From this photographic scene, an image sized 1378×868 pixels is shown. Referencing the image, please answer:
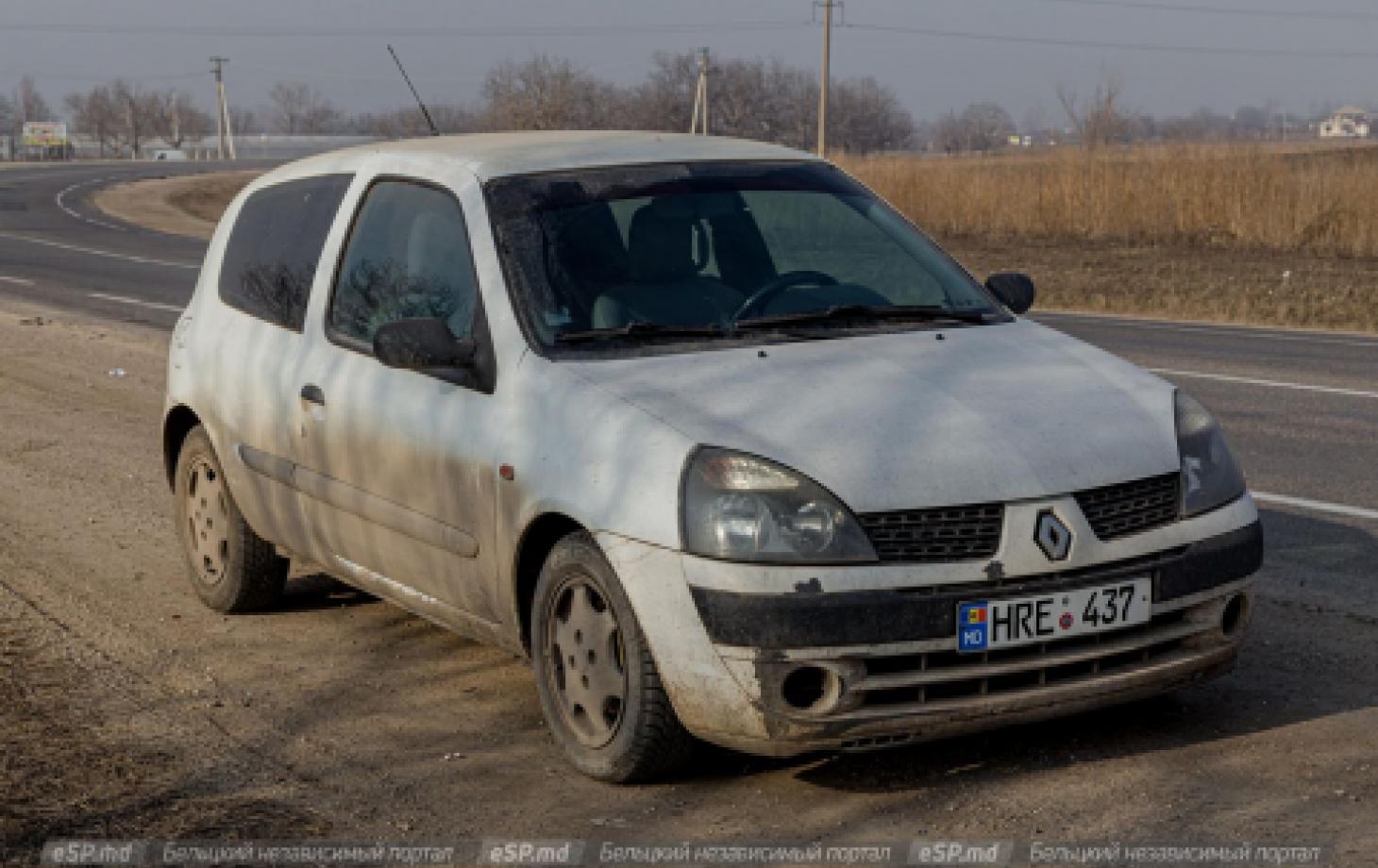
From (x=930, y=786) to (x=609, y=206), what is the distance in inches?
79.5

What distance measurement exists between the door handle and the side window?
0.19 metres

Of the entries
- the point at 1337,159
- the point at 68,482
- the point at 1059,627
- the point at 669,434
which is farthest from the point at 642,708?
the point at 1337,159

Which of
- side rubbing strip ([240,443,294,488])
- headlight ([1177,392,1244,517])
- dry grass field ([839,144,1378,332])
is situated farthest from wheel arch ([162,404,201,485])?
dry grass field ([839,144,1378,332])

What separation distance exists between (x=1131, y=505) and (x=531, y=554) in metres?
1.58

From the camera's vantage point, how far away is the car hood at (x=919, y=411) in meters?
4.50

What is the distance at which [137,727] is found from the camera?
5.36 m

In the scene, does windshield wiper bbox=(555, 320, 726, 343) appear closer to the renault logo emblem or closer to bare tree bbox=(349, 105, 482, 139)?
the renault logo emblem

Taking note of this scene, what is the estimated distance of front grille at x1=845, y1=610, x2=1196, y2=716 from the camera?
4.45m

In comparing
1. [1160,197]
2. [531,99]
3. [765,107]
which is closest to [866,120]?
[765,107]

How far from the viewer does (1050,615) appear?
451cm

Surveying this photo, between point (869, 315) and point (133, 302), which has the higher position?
point (869, 315)

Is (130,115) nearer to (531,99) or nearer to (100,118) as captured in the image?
(100,118)

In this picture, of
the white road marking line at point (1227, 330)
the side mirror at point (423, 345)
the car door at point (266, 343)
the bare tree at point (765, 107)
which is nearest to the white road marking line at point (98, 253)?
the white road marking line at point (1227, 330)

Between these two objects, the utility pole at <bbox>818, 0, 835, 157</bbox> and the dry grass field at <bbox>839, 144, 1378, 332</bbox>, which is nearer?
the dry grass field at <bbox>839, 144, 1378, 332</bbox>
